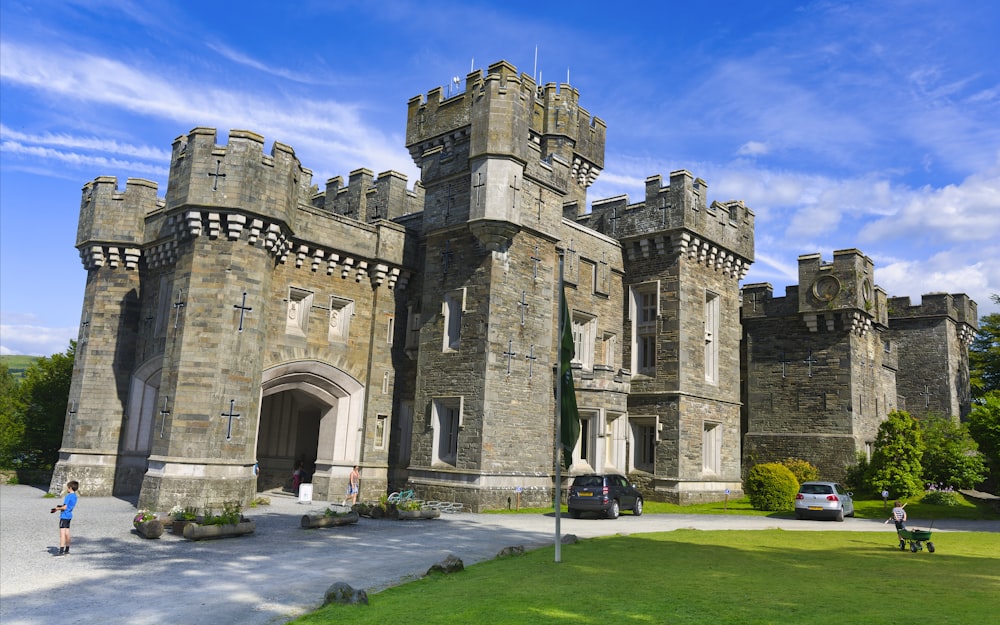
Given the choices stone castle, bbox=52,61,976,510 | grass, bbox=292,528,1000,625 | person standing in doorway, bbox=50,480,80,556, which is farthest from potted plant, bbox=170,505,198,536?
grass, bbox=292,528,1000,625

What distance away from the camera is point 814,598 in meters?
9.43

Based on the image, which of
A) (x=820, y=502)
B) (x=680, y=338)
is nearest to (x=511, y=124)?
(x=680, y=338)

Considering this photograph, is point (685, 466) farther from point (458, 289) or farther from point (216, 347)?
point (216, 347)

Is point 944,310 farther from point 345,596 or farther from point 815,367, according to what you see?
point 345,596

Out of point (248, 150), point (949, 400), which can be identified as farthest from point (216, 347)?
point (949, 400)

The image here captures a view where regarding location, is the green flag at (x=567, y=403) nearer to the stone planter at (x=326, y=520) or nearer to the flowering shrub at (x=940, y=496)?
the stone planter at (x=326, y=520)

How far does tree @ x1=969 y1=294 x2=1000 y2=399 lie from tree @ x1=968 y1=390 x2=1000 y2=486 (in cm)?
1799

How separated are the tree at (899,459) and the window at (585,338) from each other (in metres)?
12.3

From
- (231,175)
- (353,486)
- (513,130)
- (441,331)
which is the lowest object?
(353,486)

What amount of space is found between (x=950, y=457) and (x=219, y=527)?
90.8ft

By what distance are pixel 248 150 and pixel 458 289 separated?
26.3 ft

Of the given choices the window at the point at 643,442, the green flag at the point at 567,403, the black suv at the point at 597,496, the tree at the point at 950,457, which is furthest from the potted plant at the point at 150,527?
the tree at the point at 950,457

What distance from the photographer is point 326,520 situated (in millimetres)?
17750

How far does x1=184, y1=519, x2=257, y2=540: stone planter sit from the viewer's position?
15.5 meters
